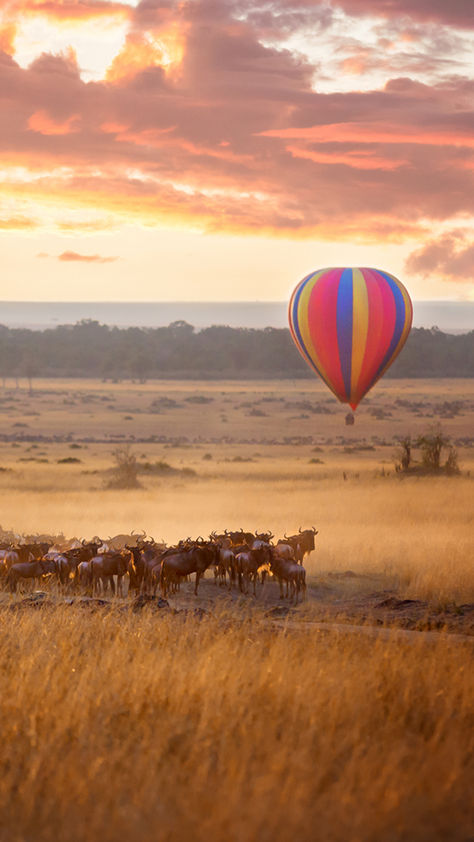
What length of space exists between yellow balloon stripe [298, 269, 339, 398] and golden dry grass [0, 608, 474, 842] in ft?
78.8

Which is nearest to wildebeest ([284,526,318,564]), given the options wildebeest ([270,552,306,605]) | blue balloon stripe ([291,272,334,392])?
wildebeest ([270,552,306,605])

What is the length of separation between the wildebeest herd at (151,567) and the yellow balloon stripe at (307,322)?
17.2 m

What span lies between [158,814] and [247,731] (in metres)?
1.65

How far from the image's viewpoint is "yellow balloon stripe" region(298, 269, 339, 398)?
35188 mm

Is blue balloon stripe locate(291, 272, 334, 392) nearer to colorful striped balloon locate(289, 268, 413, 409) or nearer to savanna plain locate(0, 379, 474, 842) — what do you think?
colorful striped balloon locate(289, 268, 413, 409)

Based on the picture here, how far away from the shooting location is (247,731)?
8.51 metres

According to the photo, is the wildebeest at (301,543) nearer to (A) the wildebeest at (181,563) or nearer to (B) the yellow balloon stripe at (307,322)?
(A) the wildebeest at (181,563)

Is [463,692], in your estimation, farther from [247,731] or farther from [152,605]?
[152,605]

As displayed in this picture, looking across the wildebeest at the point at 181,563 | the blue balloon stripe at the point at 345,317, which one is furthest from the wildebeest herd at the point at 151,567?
the blue balloon stripe at the point at 345,317

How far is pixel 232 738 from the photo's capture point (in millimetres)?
8383

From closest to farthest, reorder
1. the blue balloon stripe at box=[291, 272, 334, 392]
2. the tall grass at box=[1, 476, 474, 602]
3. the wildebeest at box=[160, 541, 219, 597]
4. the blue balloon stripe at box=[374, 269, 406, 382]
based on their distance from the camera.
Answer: the wildebeest at box=[160, 541, 219, 597], the tall grass at box=[1, 476, 474, 602], the blue balloon stripe at box=[374, 269, 406, 382], the blue balloon stripe at box=[291, 272, 334, 392]

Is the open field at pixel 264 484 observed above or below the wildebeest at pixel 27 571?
below

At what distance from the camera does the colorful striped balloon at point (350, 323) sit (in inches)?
1358

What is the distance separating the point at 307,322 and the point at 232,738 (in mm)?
27592
